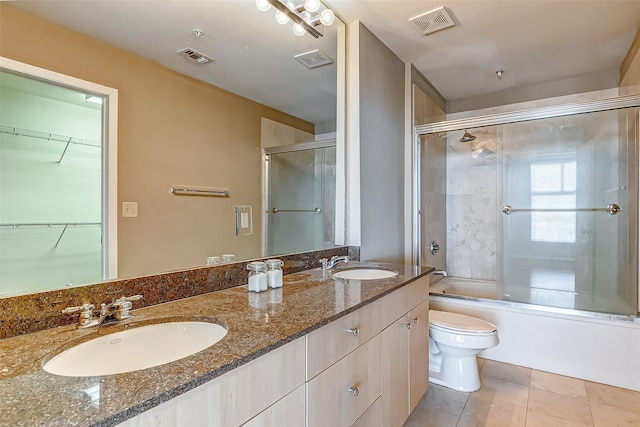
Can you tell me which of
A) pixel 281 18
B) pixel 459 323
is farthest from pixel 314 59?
pixel 459 323

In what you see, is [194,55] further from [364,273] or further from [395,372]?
[395,372]

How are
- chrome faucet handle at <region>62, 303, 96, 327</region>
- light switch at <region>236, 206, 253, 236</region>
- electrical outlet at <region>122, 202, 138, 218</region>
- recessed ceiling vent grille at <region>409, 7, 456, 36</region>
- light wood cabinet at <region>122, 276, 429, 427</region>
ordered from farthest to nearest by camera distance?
recessed ceiling vent grille at <region>409, 7, 456, 36</region> < light switch at <region>236, 206, 253, 236</region> < electrical outlet at <region>122, 202, 138, 218</region> < chrome faucet handle at <region>62, 303, 96, 327</region> < light wood cabinet at <region>122, 276, 429, 427</region>

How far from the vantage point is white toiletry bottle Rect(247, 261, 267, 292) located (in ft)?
4.39

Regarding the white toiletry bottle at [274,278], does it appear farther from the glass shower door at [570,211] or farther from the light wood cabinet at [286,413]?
the glass shower door at [570,211]

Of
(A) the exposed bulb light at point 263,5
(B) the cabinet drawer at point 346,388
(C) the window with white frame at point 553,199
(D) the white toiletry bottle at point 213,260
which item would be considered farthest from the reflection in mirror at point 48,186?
(C) the window with white frame at point 553,199

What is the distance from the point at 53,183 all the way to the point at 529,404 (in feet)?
8.18

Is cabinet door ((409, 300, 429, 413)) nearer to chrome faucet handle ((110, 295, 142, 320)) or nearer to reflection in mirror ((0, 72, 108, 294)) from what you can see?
chrome faucet handle ((110, 295, 142, 320))

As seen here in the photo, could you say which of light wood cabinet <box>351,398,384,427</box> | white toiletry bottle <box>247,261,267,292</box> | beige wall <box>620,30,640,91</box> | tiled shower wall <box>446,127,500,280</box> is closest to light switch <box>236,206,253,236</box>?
white toiletry bottle <box>247,261,267,292</box>

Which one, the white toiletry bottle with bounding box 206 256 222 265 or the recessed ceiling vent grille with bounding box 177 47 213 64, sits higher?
the recessed ceiling vent grille with bounding box 177 47 213 64

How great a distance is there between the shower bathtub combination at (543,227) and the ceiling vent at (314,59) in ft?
3.79

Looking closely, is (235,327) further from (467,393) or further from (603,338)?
(603,338)

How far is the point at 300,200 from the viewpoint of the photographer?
202 cm

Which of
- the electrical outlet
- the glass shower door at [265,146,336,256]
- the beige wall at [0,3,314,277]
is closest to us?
the beige wall at [0,3,314,277]

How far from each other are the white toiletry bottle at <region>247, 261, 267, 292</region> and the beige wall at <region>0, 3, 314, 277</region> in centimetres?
19
